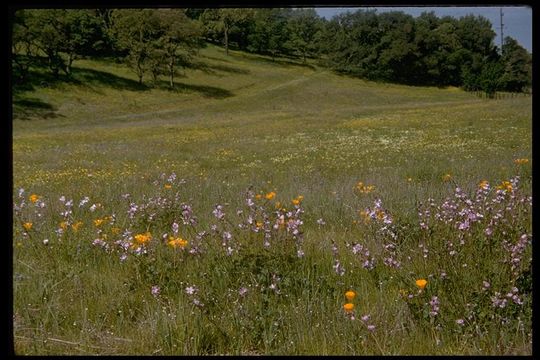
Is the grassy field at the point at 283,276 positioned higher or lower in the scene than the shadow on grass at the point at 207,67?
lower

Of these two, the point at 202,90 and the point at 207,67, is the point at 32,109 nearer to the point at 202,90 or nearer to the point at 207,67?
the point at 202,90

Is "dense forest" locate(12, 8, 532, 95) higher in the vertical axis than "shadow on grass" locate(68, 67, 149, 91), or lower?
higher

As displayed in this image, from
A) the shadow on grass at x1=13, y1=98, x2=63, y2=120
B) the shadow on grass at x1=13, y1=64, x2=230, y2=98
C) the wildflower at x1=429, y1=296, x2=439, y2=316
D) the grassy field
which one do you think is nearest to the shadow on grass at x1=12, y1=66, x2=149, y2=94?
the shadow on grass at x1=13, y1=64, x2=230, y2=98

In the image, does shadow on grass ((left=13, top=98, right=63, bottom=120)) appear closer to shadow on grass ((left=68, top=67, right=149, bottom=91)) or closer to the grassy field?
shadow on grass ((left=68, top=67, right=149, bottom=91))

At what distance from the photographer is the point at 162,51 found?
62.6m

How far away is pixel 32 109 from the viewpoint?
1879 inches

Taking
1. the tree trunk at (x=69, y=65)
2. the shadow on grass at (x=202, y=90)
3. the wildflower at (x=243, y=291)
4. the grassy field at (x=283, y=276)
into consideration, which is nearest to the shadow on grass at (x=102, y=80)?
the tree trunk at (x=69, y=65)

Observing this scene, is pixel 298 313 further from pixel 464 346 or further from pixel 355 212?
pixel 355 212

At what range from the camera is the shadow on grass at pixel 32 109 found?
45625 millimetres

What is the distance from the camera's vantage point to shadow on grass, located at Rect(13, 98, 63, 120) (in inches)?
1796

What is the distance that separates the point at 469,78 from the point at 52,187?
58914mm

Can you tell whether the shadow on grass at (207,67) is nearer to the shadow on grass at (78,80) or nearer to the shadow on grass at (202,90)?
the shadow on grass at (202,90)

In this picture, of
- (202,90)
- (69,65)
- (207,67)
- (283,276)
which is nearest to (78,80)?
(69,65)
